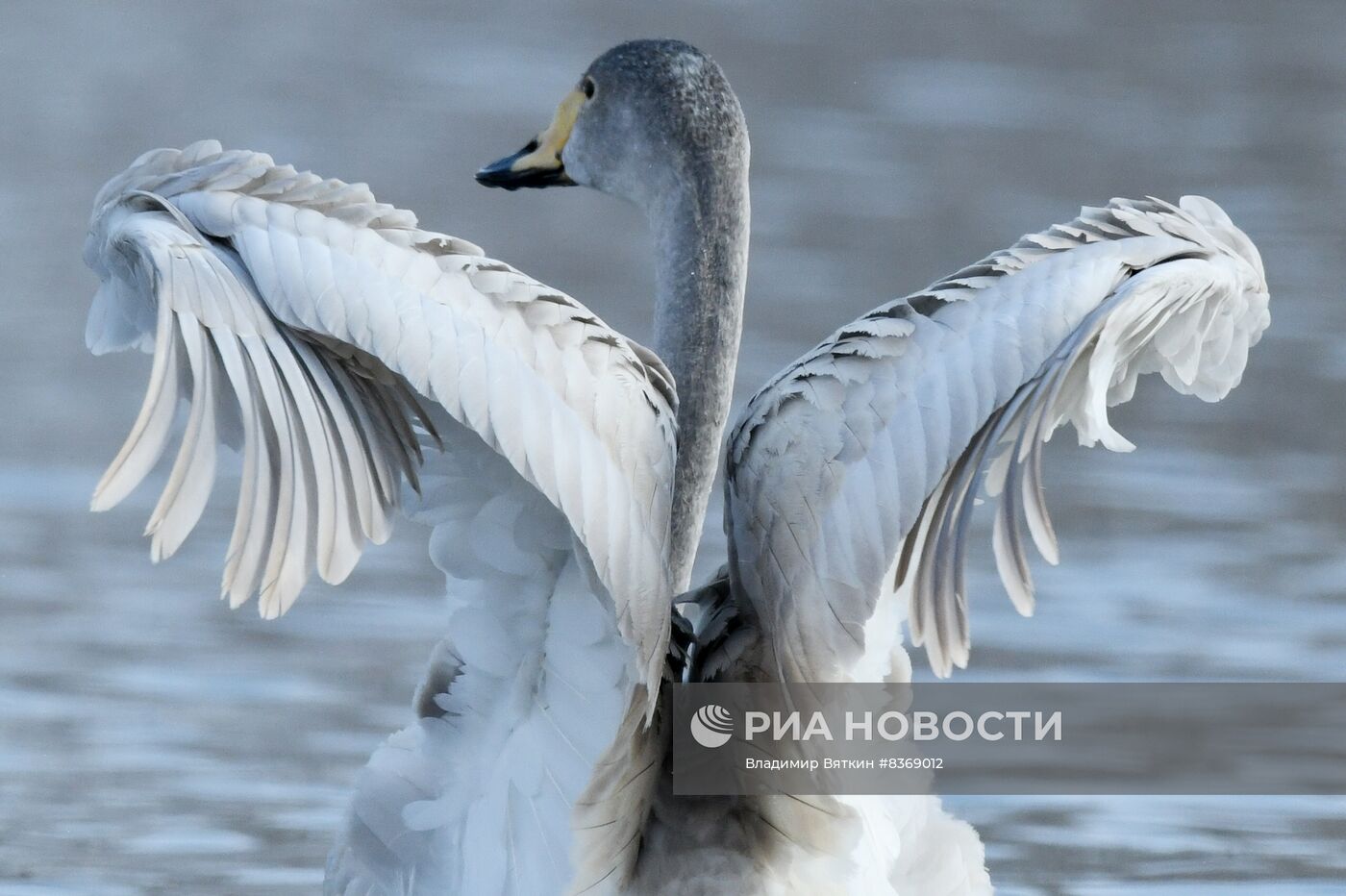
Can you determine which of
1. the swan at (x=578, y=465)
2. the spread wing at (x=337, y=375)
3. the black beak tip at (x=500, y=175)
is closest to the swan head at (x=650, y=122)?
the black beak tip at (x=500, y=175)

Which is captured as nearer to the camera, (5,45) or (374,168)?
(374,168)

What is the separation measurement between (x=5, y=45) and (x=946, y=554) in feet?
21.1

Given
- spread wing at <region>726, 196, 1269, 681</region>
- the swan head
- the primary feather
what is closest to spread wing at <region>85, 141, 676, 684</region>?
the primary feather

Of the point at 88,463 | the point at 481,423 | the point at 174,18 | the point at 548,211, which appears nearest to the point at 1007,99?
the point at 548,211

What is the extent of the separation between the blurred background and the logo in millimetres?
1570

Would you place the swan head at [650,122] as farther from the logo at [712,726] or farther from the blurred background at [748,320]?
the blurred background at [748,320]

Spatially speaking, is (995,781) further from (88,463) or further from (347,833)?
(88,463)

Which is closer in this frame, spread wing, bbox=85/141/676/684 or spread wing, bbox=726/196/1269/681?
spread wing, bbox=85/141/676/684

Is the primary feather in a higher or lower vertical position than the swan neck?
lower

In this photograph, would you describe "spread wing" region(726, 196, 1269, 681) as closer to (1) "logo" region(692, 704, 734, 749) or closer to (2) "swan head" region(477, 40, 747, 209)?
(1) "logo" region(692, 704, 734, 749)

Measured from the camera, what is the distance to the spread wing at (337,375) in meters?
2.82

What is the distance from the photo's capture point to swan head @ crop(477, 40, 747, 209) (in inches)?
154

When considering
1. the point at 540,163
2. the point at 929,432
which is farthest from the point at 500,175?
the point at 929,432

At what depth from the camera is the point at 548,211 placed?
25.0 ft
